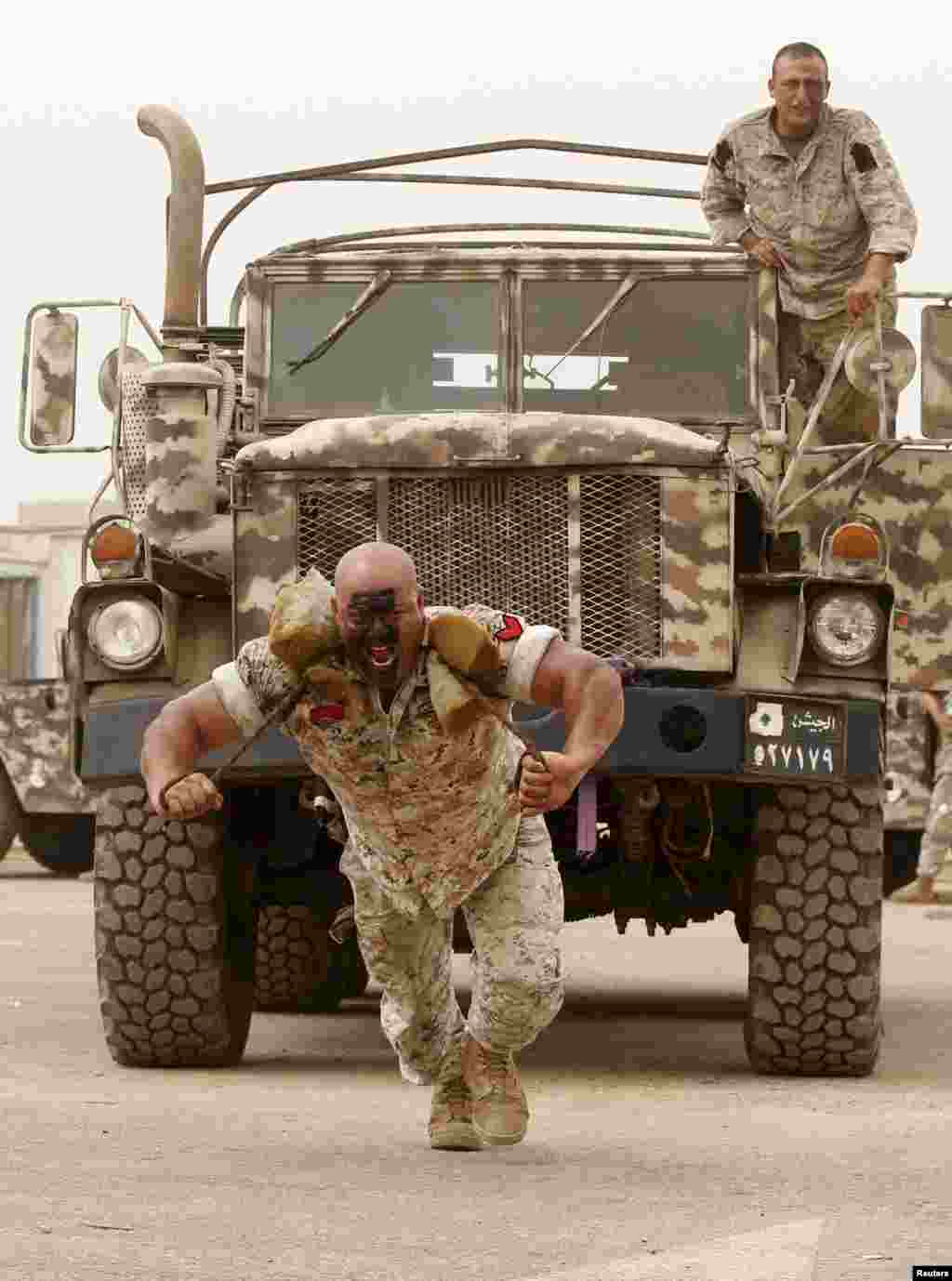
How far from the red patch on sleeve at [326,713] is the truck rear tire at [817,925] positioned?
8.35ft

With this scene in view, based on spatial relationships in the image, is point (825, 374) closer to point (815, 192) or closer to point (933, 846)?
point (815, 192)

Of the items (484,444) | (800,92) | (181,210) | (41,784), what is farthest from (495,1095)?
(41,784)

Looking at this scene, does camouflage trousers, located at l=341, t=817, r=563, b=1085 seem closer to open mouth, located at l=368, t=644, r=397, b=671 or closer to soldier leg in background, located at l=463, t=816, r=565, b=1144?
soldier leg in background, located at l=463, t=816, r=565, b=1144

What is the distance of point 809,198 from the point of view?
1123 cm

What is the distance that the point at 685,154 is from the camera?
12547 mm

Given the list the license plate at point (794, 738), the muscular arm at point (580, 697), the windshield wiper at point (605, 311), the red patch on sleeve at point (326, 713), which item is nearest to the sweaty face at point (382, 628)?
the red patch on sleeve at point (326, 713)

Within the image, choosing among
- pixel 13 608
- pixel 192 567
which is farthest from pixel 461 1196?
pixel 13 608

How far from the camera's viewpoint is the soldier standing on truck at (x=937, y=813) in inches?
486

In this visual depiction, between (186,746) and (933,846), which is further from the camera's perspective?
(933,846)

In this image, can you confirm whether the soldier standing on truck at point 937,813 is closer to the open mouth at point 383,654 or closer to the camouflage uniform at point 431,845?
the camouflage uniform at point 431,845

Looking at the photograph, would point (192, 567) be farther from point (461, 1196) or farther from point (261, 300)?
point (461, 1196)

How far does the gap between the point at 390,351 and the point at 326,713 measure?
3945 millimetres

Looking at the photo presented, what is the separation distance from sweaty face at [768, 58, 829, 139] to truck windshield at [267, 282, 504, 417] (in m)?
1.17

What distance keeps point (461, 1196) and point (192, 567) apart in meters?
3.49
